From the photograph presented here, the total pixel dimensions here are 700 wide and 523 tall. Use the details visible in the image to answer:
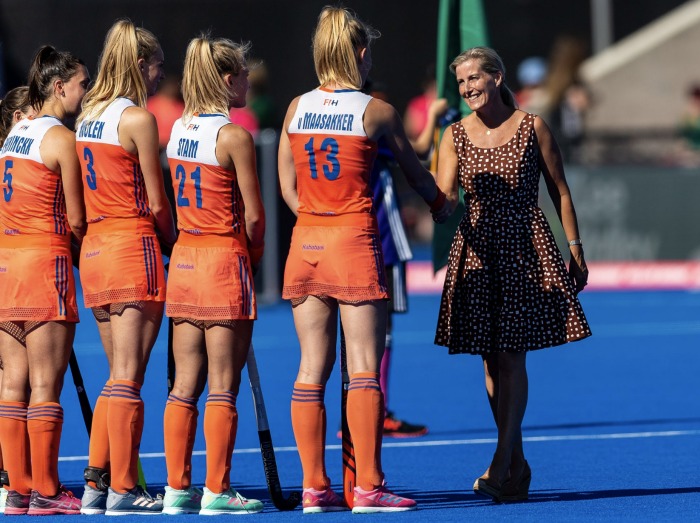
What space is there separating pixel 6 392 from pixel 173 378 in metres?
0.77

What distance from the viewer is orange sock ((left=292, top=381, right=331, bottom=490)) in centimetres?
697

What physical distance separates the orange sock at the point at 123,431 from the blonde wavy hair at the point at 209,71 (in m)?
1.25

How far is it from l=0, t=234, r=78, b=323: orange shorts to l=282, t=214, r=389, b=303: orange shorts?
102 cm

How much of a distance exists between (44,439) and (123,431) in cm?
40

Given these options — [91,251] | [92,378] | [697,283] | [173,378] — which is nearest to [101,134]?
[91,251]

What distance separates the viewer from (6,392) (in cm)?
719

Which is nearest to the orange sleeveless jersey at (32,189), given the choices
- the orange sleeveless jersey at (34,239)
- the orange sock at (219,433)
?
the orange sleeveless jersey at (34,239)

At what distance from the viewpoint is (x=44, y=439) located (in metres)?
7.02

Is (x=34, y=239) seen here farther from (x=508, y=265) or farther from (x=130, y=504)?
(x=508, y=265)

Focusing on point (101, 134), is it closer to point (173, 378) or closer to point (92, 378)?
point (173, 378)

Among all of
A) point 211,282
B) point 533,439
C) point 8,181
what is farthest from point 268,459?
point 533,439

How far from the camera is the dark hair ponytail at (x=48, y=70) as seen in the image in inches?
279

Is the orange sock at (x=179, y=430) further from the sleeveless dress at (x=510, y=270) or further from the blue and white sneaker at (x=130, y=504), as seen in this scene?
the sleeveless dress at (x=510, y=270)

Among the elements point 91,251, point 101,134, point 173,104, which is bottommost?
point 91,251
